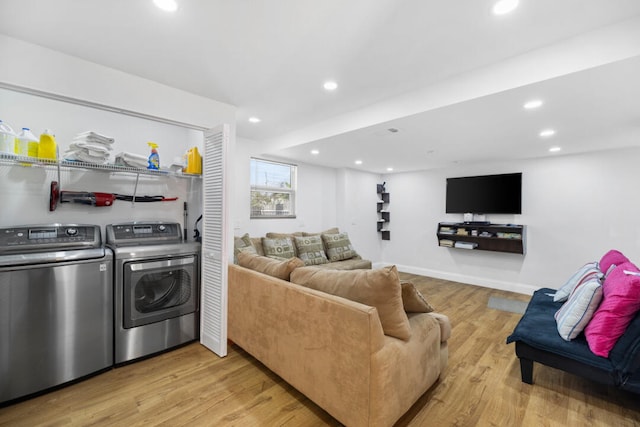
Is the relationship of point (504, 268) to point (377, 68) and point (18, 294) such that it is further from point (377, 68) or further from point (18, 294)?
point (18, 294)

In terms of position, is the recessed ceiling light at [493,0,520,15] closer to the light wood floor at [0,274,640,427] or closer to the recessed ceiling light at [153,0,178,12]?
the recessed ceiling light at [153,0,178,12]

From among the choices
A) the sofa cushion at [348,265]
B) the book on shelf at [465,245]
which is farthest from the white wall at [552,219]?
the sofa cushion at [348,265]

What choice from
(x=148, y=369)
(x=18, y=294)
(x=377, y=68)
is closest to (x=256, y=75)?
(x=377, y=68)

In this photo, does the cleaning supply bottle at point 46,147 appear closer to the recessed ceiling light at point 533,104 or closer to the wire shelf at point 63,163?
the wire shelf at point 63,163

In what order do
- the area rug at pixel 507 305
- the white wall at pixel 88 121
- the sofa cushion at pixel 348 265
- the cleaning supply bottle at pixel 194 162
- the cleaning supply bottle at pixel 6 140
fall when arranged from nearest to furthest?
the cleaning supply bottle at pixel 6 140 < the white wall at pixel 88 121 < the cleaning supply bottle at pixel 194 162 < the area rug at pixel 507 305 < the sofa cushion at pixel 348 265

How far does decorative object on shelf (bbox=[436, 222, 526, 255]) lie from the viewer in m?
4.56

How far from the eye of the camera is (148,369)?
2279 millimetres

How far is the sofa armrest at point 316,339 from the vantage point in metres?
1.48

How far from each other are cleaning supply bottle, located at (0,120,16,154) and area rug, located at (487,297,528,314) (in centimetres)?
538

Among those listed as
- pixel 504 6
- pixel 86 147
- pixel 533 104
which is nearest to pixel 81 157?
pixel 86 147

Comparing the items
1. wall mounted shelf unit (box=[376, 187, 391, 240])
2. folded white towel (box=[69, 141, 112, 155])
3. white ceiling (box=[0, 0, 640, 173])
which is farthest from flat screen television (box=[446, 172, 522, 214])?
folded white towel (box=[69, 141, 112, 155])

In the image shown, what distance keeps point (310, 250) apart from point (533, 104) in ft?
10.6

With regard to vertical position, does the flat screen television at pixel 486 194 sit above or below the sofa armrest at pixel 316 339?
above

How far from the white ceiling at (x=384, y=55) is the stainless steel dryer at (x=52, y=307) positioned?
4.19 ft
